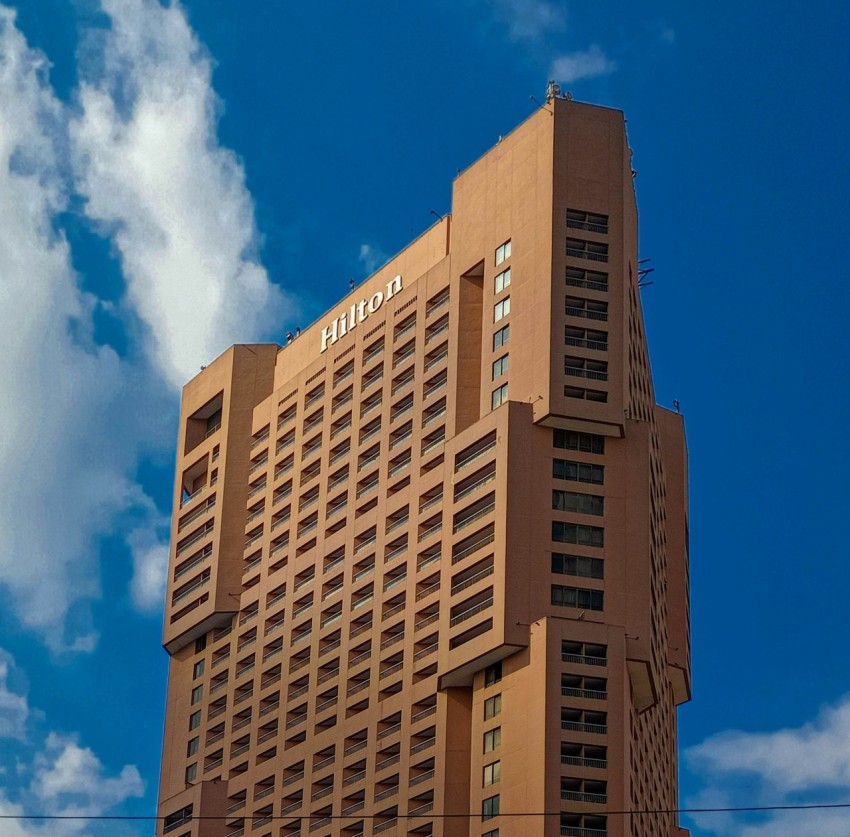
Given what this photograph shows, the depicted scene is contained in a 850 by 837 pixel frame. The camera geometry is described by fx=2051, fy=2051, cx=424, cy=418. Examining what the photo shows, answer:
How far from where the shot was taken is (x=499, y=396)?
13675 cm

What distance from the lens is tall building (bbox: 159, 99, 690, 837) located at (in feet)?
415

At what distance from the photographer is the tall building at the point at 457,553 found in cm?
12662

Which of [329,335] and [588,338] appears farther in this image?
[329,335]

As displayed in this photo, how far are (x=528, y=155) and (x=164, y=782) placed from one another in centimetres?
5813

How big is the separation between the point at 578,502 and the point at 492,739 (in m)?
16.4

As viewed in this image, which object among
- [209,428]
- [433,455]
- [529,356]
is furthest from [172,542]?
[529,356]

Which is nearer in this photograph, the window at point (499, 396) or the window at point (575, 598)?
the window at point (575, 598)

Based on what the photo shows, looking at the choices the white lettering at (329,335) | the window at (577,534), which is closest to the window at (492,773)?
the window at (577,534)

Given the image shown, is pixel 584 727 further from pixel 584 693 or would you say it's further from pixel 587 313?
pixel 587 313

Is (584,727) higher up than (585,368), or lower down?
lower down

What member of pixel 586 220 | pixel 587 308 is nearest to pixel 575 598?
pixel 587 308

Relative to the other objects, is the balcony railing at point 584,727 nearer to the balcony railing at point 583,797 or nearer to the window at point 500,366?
the balcony railing at point 583,797

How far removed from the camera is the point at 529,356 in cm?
13462

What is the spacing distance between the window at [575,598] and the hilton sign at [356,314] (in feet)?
108
